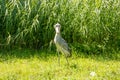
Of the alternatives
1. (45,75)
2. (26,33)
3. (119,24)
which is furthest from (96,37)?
(45,75)

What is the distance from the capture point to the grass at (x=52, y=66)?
751 cm

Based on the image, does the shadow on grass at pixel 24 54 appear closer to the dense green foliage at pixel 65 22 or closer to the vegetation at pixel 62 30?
the vegetation at pixel 62 30

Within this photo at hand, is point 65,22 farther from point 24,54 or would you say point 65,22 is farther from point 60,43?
point 60,43

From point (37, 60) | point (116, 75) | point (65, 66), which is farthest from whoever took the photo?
point (37, 60)

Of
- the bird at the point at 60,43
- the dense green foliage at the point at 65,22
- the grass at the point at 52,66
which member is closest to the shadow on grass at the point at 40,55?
the grass at the point at 52,66

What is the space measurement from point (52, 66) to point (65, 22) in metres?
1.64

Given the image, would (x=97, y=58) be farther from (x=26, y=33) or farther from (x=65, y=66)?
(x=26, y=33)

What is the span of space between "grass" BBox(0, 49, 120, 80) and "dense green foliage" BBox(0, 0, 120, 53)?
1.20 feet

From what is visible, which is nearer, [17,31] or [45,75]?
[45,75]

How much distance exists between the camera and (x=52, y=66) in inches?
322

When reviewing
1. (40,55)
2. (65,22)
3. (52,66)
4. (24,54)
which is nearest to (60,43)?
(52,66)

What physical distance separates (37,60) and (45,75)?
1.16 m

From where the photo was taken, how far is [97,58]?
29.2ft

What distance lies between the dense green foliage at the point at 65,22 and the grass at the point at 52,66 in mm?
365
